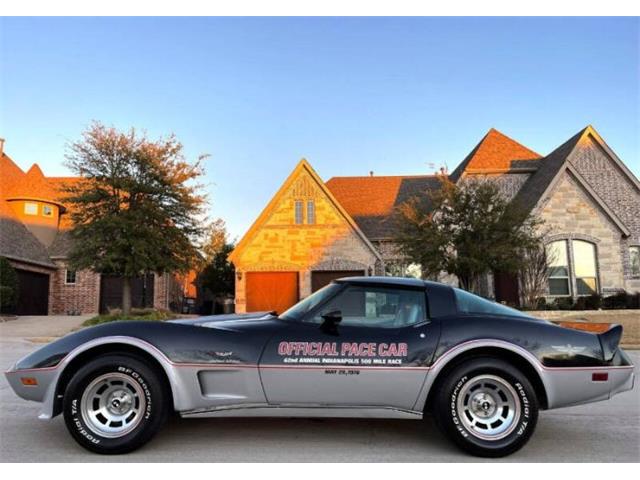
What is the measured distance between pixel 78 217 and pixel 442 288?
54.8 ft

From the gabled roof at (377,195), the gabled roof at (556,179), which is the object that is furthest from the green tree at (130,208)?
the gabled roof at (556,179)

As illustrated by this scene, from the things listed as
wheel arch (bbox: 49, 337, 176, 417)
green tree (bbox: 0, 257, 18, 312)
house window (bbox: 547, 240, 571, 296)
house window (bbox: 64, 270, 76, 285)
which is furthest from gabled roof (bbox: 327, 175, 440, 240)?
wheel arch (bbox: 49, 337, 176, 417)

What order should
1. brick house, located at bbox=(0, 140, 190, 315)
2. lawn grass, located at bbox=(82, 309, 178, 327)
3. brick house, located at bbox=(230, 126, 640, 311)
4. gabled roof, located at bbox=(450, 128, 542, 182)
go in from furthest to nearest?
brick house, located at bbox=(0, 140, 190, 315) < gabled roof, located at bbox=(450, 128, 542, 182) < brick house, located at bbox=(230, 126, 640, 311) < lawn grass, located at bbox=(82, 309, 178, 327)

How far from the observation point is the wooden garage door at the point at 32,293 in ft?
77.9

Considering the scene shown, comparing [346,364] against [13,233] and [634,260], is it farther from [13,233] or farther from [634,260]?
[13,233]

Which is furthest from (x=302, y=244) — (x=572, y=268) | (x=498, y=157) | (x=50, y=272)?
(x=50, y=272)

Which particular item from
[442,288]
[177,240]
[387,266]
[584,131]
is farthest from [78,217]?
[584,131]

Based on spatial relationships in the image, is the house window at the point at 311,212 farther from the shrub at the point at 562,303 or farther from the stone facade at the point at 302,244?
the shrub at the point at 562,303

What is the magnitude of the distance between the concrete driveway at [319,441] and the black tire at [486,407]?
0.14m

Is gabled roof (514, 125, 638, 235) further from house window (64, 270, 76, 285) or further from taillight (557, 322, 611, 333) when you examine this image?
house window (64, 270, 76, 285)

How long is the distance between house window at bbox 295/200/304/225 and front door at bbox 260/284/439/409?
17282mm

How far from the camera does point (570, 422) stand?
4.94 m

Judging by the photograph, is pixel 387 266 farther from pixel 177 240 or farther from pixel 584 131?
pixel 584 131

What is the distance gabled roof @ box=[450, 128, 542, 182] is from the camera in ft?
78.7
